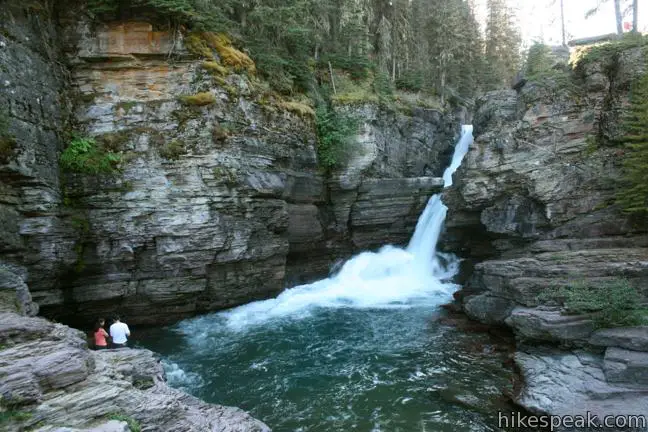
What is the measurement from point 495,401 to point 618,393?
8.58 ft

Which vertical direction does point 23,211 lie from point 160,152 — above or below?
below

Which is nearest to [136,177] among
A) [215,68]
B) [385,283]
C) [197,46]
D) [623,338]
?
[215,68]

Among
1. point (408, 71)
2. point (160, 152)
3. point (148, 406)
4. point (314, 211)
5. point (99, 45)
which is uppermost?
point (408, 71)

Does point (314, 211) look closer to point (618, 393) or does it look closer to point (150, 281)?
point (150, 281)

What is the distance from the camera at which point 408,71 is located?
2902cm

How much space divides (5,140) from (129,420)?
960 cm

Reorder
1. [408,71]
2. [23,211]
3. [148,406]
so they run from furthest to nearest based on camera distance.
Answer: [408,71]
[23,211]
[148,406]

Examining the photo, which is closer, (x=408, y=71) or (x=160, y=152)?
(x=160, y=152)

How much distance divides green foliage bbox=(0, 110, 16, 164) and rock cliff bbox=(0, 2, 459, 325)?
0.21 ft

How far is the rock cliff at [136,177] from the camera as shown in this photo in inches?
485

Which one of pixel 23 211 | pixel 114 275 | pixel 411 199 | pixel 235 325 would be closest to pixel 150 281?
pixel 114 275

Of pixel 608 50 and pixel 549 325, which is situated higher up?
pixel 608 50

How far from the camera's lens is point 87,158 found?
45.1 ft

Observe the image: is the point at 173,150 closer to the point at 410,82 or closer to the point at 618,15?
the point at 410,82
